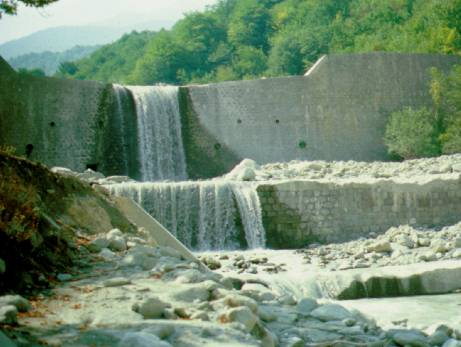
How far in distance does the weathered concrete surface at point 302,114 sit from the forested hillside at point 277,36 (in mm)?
10295

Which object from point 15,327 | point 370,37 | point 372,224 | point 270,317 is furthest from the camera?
point 370,37

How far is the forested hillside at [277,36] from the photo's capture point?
39.6 metres

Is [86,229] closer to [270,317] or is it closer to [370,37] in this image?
[270,317]

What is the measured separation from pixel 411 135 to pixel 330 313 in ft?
54.7

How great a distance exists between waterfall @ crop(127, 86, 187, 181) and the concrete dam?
31mm

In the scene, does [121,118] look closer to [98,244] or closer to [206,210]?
[206,210]

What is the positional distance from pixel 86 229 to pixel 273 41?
39.5 meters

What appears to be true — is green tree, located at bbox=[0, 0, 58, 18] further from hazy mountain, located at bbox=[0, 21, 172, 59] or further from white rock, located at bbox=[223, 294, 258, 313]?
hazy mountain, located at bbox=[0, 21, 172, 59]

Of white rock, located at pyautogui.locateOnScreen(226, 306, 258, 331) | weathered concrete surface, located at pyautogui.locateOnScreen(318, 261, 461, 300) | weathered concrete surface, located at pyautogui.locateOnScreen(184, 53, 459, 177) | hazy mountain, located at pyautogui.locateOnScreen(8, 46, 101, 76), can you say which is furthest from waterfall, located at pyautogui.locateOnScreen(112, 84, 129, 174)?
hazy mountain, located at pyautogui.locateOnScreen(8, 46, 101, 76)

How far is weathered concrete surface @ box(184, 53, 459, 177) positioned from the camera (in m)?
22.6

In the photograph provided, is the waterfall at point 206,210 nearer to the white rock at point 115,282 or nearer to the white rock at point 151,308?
the white rock at point 115,282

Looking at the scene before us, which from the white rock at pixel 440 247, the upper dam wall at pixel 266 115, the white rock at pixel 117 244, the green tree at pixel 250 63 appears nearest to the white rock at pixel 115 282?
the white rock at pixel 117 244

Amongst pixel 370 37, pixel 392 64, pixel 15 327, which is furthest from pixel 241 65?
pixel 15 327

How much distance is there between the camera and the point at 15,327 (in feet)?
14.6
